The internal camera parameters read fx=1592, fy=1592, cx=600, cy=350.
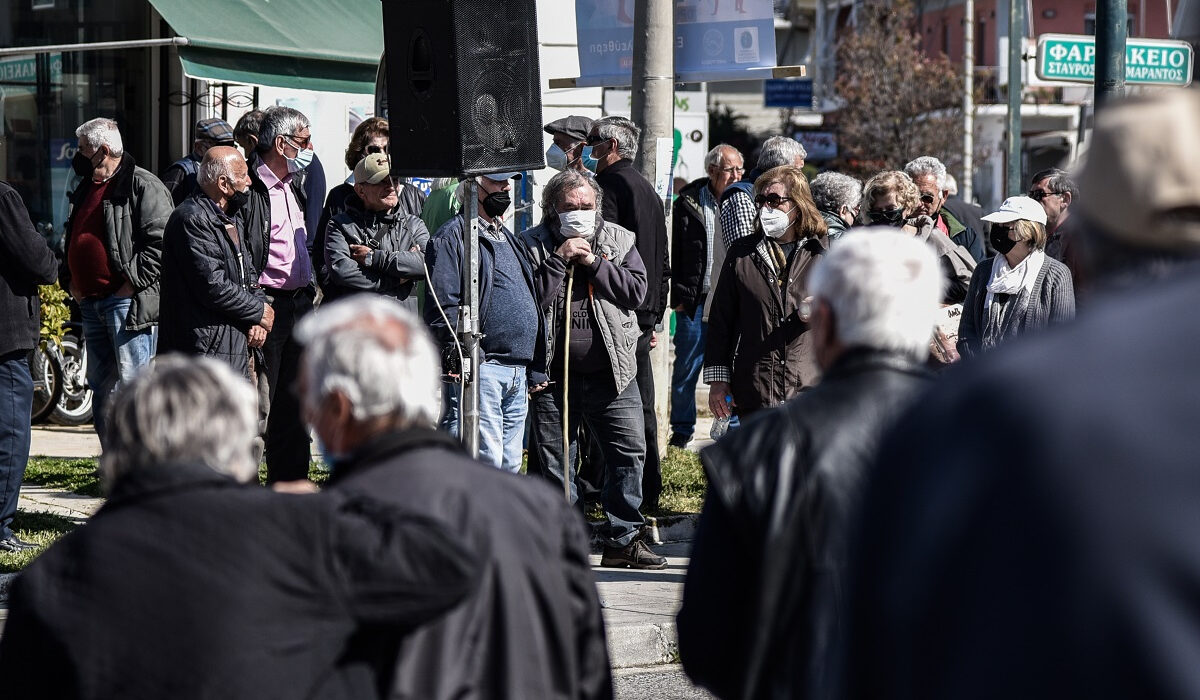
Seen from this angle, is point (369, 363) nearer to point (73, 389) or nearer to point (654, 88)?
point (654, 88)

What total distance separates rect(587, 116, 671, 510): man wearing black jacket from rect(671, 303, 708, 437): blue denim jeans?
2129mm

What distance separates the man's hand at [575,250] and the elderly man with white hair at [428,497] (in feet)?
14.4

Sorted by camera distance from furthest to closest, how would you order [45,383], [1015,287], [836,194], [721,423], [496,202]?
1. [45,383]
2. [836,194]
3. [496,202]
4. [721,423]
5. [1015,287]

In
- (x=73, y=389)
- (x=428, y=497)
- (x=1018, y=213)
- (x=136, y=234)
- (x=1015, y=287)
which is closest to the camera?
(x=428, y=497)

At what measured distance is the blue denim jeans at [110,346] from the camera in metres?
8.76

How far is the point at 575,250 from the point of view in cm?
743

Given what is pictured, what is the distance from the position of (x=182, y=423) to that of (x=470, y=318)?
4.30 meters

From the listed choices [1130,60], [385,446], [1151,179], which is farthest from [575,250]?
[1151,179]

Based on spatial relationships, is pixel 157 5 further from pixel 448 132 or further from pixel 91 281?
pixel 448 132

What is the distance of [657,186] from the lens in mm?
9906

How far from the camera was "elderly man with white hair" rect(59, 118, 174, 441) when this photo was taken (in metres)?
8.66

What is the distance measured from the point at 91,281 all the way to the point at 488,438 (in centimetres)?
270

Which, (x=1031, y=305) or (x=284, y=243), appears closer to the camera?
(x=1031, y=305)

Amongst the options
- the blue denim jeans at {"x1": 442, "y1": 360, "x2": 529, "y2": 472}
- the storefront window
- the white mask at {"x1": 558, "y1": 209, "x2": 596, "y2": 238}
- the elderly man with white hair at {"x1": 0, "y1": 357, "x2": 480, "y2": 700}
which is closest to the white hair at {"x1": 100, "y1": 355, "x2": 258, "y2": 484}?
the elderly man with white hair at {"x1": 0, "y1": 357, "x2": 480, "y2": 700}
